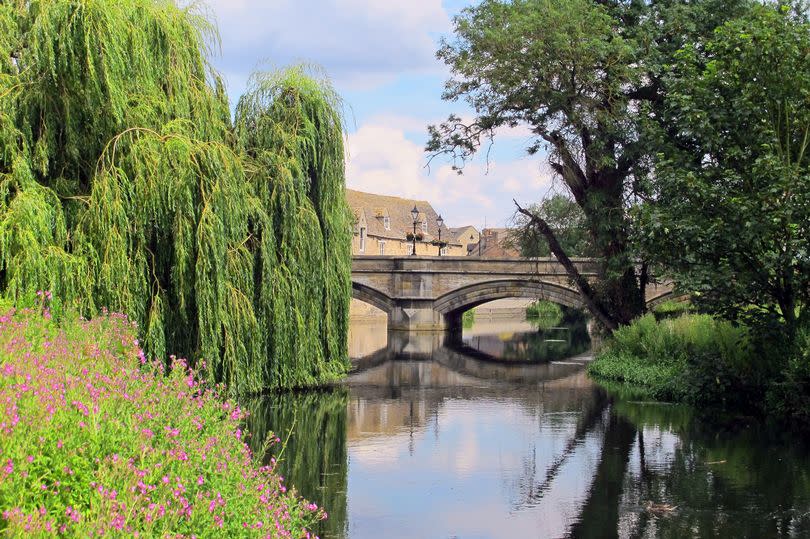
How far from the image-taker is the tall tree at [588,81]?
941 inches

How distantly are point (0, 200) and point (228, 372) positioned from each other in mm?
4393

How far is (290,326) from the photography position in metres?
17.5

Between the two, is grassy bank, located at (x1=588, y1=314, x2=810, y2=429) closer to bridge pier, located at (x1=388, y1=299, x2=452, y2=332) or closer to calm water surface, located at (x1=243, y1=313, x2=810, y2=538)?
calm water surface, located at (x1=243, y1=313, x2=810, y2=538)

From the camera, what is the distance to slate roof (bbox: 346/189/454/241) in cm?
6775

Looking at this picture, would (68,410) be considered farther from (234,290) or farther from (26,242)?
(234,290)

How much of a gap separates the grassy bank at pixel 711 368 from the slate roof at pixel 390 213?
4059 cm

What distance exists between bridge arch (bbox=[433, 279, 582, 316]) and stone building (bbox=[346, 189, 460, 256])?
690 inches

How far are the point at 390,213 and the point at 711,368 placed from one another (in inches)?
2174

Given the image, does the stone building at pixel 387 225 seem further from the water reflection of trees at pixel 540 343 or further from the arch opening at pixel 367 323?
the water reflection of trees at pixel 540 343

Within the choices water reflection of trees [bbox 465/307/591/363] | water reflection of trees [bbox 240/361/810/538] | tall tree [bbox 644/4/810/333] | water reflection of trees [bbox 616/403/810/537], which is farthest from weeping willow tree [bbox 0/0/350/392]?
water reflection of trees [bbox 465/307/591/363]

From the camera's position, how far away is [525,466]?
13.2m

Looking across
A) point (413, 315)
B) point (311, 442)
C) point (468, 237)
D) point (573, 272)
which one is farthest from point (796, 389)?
point (468, 237)

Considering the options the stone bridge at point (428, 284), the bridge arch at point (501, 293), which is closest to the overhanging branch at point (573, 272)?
the bridge arch at point (501, 293)

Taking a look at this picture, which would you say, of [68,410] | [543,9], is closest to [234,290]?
[68,410]
